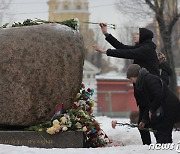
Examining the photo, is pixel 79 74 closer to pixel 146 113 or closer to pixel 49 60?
pixel 49 60

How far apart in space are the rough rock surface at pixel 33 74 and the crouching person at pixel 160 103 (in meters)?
1.14

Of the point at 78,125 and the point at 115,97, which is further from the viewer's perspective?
the point at 115,97

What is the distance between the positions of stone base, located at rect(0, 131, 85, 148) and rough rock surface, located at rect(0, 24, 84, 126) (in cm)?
21

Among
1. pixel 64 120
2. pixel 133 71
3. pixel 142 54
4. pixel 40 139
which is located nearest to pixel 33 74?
pixel 64 120

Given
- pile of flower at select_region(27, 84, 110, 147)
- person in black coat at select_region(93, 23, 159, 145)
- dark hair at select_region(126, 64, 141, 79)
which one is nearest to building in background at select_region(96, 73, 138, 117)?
pile of flower at select_region(27, 84, 110, 147)

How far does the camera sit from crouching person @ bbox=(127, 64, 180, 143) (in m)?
4.52

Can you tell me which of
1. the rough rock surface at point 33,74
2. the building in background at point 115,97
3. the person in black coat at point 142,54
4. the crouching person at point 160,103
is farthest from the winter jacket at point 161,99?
the building in background at point 115,97

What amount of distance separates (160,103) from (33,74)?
1688mm

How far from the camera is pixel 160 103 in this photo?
4.54 m

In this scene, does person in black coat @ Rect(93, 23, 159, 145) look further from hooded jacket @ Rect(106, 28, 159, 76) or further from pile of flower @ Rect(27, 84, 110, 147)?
pile of flower @ Rect(27, 84, 110, 147)

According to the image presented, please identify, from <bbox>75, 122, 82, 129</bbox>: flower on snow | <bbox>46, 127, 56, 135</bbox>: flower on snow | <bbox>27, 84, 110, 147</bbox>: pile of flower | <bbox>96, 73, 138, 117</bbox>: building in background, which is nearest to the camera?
<bbox>46, 127, 56, 135</bbox>: flower on snow

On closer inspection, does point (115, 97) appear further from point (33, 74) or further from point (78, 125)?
point (33, 74)

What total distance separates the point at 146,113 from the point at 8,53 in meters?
1.99

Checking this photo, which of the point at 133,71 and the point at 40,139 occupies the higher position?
the point at 133,71
